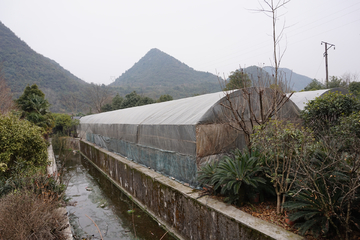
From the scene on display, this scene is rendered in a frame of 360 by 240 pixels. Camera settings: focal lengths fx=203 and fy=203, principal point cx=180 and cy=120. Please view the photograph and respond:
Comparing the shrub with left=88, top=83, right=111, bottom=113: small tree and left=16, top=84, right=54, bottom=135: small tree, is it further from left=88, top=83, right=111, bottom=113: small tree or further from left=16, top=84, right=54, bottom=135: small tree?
left=88, top=83, right=111, bottom=113: small tree

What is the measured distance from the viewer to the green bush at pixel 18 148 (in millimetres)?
5312

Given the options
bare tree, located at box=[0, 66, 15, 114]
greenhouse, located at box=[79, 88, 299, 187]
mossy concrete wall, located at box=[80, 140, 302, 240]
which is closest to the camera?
mossy concrete wall, located at box=[80, 140, 302, 240]

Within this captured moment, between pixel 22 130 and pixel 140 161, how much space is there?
12.8ft

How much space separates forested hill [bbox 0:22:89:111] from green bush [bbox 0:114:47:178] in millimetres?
49756

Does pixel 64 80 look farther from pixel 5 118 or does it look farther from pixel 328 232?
pixel 328 232

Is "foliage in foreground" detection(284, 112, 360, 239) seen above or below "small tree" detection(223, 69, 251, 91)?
below

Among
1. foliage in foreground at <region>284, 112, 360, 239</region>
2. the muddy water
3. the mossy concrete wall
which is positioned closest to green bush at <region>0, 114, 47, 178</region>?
the muddy water

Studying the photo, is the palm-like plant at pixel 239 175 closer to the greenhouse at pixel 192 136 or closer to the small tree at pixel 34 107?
the greenhouse at pixel 192 136

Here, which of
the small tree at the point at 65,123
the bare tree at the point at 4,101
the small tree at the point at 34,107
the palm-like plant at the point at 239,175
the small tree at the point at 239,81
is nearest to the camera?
the palm-like plant at the point at 239,175

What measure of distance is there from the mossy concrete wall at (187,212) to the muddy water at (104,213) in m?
0.30

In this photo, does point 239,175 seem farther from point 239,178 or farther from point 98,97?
point 98,97

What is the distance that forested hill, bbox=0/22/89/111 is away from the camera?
5131cm

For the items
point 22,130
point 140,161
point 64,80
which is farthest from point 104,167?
point 64,80

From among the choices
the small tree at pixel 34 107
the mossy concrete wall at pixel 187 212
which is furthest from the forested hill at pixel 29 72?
the mossy concrete wall at pixel 187 212
